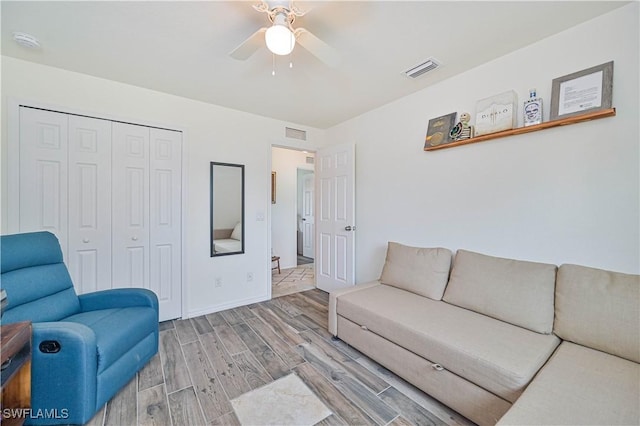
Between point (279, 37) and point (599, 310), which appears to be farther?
point (599, 310)

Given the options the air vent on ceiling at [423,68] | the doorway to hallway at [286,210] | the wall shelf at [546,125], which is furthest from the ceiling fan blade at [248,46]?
the doorway to hallway at [286,210]

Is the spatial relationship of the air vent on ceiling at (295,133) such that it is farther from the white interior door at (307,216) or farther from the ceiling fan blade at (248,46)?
the white interior door at (307,216)

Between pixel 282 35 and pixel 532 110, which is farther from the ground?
pixel 282 35

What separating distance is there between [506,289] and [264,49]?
2520mm

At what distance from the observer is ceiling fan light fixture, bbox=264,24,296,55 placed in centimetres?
134

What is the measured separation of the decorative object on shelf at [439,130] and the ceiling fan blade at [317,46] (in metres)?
1.33

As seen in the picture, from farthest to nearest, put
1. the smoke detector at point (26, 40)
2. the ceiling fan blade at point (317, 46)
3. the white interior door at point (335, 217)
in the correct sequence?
1. the white interior door at point (335, 217)
2. the smoke detector at point (26, 40)
3. the ceiling fan blade at point (317, 46)

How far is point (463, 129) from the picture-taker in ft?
7.39

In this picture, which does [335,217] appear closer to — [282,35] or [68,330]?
[282,35]

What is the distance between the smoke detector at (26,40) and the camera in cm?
181

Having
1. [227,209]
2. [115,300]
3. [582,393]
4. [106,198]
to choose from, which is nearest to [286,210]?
[227,209]

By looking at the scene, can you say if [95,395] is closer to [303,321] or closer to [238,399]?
[238,399]

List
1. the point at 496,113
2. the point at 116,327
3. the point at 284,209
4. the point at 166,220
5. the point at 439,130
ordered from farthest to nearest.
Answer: the point at 284,209
the point at 166,220
the point at 439,130
the point at 496,113
the point at 116,327

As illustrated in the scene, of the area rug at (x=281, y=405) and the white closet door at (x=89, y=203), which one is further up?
the white closet door at (x=89, y=203)
